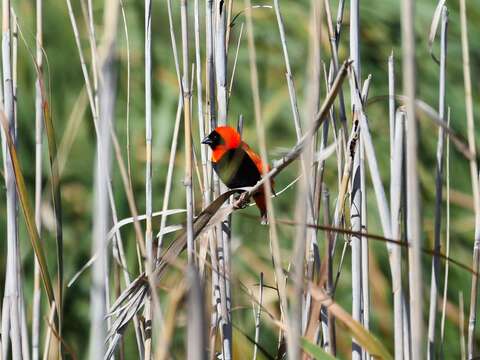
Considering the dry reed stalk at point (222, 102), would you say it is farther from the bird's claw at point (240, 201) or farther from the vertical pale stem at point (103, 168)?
the vertical pale stem at point (103, 168)

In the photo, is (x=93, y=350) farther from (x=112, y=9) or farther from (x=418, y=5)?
(x=418, y=5)

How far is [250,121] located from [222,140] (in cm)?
105

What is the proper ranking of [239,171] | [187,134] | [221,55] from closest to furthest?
[187,134], [221,55], [239,171]

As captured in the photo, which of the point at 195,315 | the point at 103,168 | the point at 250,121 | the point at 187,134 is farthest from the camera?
the point at 250,121

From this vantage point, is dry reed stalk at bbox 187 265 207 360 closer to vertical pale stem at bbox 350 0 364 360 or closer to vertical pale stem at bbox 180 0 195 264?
vertical pale stem at bbox 180 0 195 264

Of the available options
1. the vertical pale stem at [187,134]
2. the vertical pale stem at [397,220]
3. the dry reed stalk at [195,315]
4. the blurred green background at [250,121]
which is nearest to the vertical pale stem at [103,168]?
the dry reed stalk at [195,315]

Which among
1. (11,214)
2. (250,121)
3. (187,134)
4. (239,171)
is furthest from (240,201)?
(250,121)

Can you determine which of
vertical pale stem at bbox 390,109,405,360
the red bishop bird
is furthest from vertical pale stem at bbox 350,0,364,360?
the red bishop bird

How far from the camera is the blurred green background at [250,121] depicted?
2561 millimetres

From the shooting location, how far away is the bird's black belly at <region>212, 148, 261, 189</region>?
78.2 inches

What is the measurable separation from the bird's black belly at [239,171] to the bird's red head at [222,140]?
21mm

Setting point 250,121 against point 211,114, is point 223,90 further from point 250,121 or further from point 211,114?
point 250,121

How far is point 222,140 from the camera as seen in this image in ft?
5.32

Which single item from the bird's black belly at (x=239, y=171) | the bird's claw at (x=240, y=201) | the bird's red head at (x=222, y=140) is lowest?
→ the bird's black belly at (x=239, y=171)
